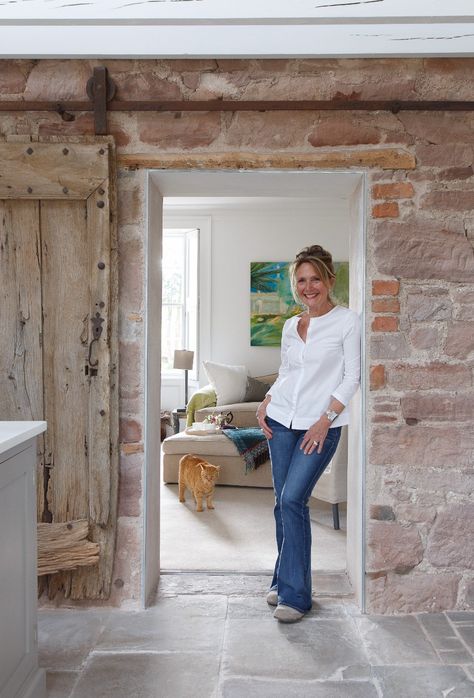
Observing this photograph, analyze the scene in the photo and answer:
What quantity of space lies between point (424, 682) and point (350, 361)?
1284mm

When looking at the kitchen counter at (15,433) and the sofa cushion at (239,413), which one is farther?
the sofa cushion at (239,413)

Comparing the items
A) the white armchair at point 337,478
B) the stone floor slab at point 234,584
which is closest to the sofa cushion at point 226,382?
the white armchair at point 337,478

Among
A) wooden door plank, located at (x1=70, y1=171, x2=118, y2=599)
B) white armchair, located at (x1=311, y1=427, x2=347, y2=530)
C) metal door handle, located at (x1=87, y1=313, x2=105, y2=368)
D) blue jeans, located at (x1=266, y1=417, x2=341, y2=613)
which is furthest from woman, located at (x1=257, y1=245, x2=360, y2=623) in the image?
white armchair, located at (x1=311, y1=427, x2=347, y2=530)

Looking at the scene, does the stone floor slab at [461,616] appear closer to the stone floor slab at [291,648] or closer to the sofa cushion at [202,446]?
the stone floor slab at [291,648]

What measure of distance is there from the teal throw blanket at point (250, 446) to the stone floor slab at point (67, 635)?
2.44m

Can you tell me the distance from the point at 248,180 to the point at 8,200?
1.10 m

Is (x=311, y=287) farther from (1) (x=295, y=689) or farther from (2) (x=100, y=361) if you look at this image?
(1) (x=295, y=689)

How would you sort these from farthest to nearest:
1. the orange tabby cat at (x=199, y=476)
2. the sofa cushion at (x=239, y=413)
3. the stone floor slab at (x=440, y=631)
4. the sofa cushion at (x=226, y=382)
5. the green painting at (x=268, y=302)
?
the green painting at (x=268, y=302) → the sofa cushion at (x=226, y=382) → the sofa cushion at (x=239, y=413) → the orange tabby cat at (x=199, y=476) → the stone floor slab at (x=440, y=631)

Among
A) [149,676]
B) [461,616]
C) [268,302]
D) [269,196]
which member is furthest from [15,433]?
[268,302]

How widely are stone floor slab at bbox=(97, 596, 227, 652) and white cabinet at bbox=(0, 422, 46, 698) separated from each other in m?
0.53

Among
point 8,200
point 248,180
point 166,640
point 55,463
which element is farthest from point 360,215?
point 166,640

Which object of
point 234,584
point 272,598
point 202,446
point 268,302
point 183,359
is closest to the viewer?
point 272,598

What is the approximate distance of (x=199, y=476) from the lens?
4.79 metres

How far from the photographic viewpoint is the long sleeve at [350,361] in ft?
9.43
